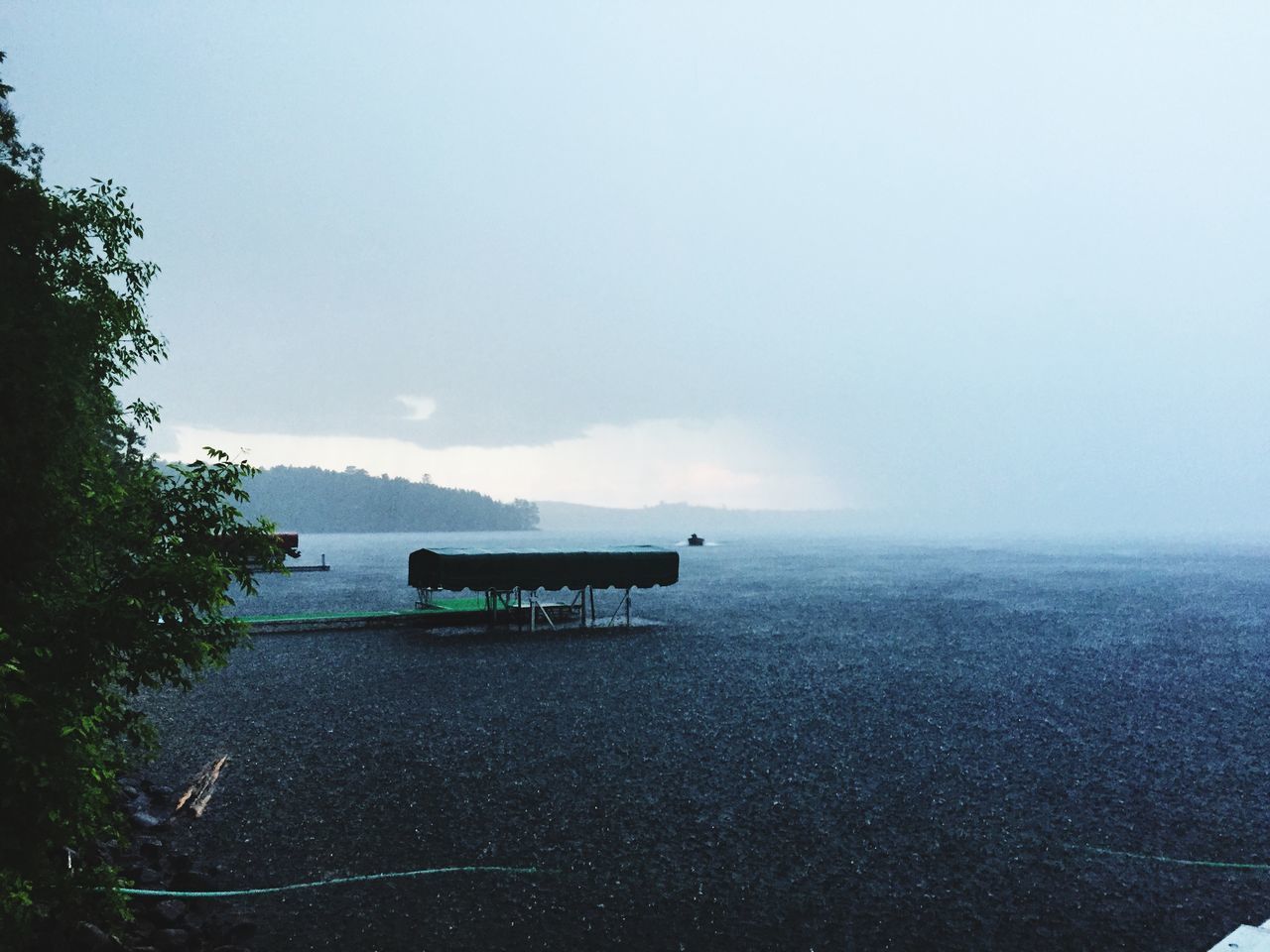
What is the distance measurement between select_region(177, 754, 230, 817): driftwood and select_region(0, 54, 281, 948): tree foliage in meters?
2.49

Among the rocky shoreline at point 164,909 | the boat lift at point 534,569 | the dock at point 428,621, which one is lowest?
the dock at point 428,621

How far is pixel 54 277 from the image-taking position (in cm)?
1068

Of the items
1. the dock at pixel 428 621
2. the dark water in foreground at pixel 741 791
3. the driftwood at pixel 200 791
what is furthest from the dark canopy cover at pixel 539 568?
the driftwood at pixel 200 791

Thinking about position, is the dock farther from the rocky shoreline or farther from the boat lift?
the rocky shoreline

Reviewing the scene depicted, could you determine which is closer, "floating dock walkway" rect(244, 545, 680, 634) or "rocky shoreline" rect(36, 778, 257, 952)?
"rocky shoreline" rect(36, 778, 257, 952)

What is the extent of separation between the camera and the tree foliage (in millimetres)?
5848

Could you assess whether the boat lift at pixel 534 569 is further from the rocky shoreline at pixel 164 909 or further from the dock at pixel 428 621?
the rocky shoreline at pixel 164 909

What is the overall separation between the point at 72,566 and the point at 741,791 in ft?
32.6

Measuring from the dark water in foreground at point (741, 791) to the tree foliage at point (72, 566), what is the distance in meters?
2.95

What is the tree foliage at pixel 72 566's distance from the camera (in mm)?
5848

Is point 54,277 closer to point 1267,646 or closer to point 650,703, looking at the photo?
point 650,703

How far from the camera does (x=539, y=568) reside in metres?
32.3

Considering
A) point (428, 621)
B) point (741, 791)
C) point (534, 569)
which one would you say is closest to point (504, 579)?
point (534, 569)

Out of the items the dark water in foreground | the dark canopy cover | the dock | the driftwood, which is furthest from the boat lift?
the driftwood
